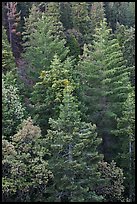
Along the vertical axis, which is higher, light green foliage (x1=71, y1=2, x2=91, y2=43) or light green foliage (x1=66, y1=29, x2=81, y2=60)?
light green foliage (x1=71, y1=2, x2=91, y2=43)

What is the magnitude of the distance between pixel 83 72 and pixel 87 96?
7.22 ft

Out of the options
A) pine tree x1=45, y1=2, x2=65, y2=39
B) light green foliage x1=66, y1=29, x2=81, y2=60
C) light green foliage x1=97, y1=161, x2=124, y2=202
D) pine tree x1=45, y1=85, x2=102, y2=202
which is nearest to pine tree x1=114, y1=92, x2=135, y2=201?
light green foliage x1=97, y1=161, x2=124, y2=202

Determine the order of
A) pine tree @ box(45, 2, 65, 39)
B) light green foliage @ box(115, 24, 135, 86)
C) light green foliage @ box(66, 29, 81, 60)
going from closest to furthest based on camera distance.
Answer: pine tree @ box(45, 2, 65, 39) → light green foliage @ box(66, 29, 81, 60) → light green foliage @ box(115, 24, 135, 86)

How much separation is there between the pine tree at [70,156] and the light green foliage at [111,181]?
5.20 feet

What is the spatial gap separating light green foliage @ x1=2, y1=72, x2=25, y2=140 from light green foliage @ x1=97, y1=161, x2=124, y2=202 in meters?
6.42

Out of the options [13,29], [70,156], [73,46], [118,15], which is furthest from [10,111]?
[118,15]

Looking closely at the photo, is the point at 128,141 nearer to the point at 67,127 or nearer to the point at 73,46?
the point at 67,127

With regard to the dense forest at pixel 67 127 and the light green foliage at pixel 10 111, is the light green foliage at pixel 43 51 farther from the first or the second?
the light green foliage at pixel 10 111

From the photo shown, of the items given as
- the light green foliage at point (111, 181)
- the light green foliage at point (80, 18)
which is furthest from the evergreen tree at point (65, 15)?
the light green foliage at point (111, 181)

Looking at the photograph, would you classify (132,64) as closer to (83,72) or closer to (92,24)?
(92,24)

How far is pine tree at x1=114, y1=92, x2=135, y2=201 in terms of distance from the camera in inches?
1143

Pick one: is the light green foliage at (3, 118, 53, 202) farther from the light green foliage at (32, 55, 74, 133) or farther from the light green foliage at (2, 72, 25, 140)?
the light green foliage at (32, 55, 74, 133)

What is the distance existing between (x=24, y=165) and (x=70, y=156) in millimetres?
3210

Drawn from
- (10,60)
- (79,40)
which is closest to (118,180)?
(10,60)
